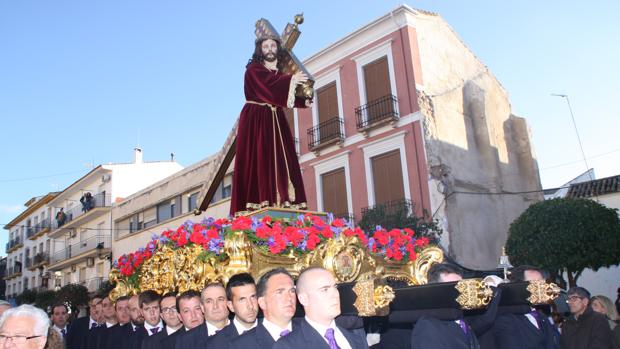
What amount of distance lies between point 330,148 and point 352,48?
10.9ft

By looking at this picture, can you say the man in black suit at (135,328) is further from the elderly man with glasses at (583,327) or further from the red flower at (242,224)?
the elderly man with glasses at (583,327)

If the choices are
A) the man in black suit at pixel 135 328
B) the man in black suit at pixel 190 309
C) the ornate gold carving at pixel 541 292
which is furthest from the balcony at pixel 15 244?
the ornate gold carving at pixel 541 292

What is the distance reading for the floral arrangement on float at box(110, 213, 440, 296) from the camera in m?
4.23

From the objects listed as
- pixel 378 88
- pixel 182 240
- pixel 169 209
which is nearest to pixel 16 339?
pixel 182 240

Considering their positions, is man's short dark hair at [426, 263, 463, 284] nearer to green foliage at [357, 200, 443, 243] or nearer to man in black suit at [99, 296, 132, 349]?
man in black suit at [99, 296, 132, 349]

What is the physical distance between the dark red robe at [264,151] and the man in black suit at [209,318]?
1.09 metres

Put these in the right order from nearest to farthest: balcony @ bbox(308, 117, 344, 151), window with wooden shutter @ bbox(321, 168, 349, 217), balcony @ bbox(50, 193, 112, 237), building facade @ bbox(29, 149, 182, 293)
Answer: window with wooden shutter @ bbox(321, 168, 349, 217) < balcony @ bbox(308, 117, 344, 151) < building facade @ bbox(29, 149, 182, 293) < balcony @ bbox(50, 193, 112, 237)

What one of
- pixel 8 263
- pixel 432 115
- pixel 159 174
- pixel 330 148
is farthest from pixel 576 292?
pixel 8 263

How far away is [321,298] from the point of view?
9.80 ft

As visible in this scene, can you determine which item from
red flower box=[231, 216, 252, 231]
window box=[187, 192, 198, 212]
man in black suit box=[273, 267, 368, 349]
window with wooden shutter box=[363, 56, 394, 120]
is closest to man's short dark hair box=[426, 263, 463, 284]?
man in black suit box=[273, 267, 368, 349]

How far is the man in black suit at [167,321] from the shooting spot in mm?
4957

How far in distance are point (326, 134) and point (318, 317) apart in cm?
1547

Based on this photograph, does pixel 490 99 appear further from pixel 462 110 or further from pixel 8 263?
pixel 8 263

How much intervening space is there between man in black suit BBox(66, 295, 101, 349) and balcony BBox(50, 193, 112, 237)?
24.3 metres
